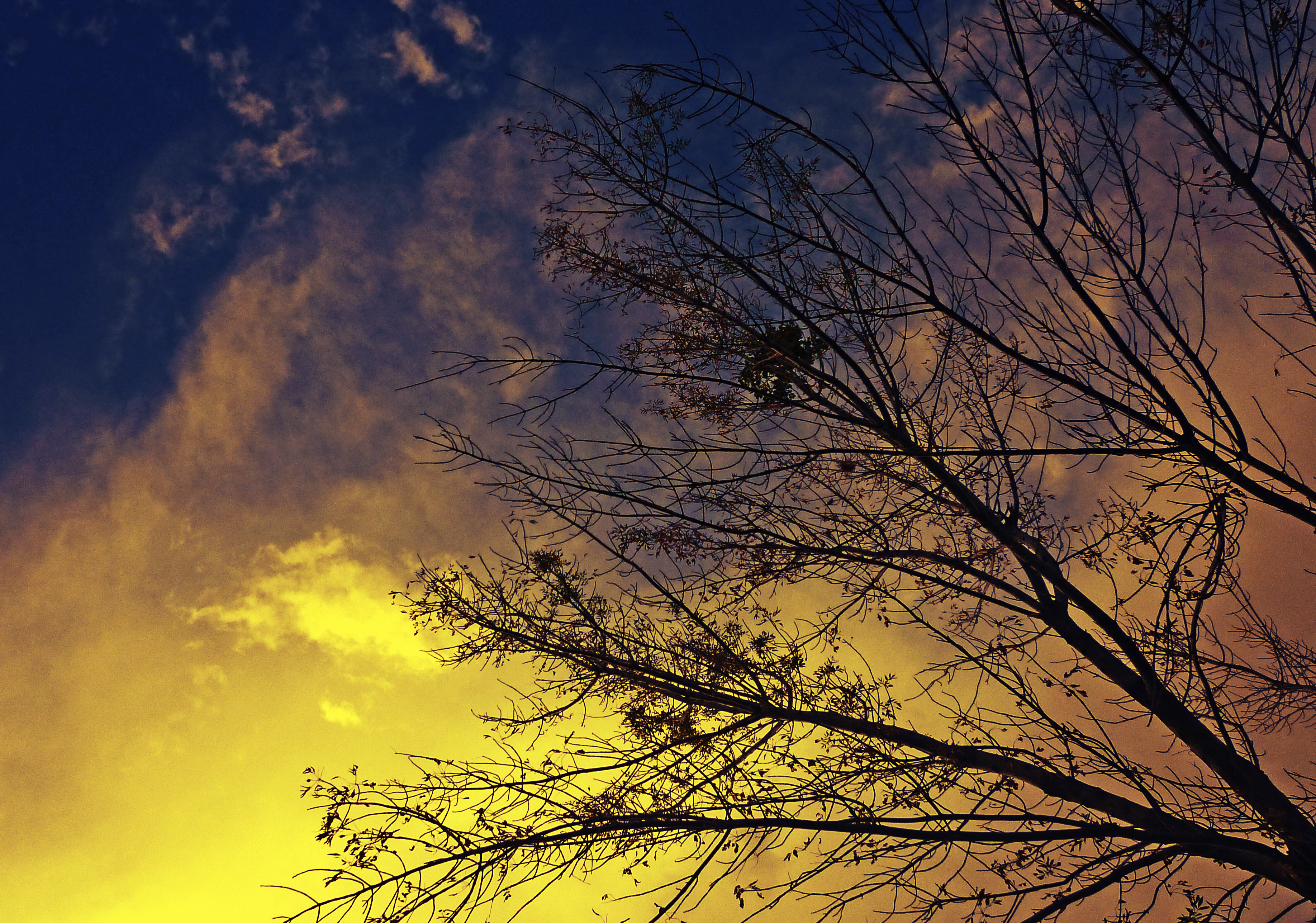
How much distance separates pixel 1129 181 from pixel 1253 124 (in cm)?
66

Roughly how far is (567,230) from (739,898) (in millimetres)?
4737

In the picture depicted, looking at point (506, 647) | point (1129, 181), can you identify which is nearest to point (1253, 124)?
point (1129, 181)

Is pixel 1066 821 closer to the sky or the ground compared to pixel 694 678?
closer to the ground

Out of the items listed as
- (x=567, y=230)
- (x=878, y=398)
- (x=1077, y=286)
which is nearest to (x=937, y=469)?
(x=878, y=398)

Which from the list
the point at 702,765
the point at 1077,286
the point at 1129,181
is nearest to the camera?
the point at 1077,286

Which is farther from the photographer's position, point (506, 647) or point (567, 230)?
point (506, 647)

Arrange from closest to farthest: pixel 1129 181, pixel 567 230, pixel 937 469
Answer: pixel 1129 181, pixel 937 469, pixel 567 230

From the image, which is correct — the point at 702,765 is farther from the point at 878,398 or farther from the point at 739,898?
the point at 878,398

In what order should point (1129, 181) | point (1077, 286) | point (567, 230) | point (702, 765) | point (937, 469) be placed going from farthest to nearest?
point (702, 765)
point (567, 230)
point (937, 469)
point (1129, 181)
point (1077, 286)

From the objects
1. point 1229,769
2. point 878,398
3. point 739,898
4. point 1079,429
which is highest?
point 878,398

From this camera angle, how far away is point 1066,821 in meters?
5.02

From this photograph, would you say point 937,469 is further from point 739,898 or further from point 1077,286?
point 739,898

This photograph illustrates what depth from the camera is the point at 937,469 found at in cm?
484

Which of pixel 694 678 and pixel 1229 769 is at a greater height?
pixel 694 678
